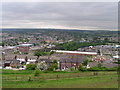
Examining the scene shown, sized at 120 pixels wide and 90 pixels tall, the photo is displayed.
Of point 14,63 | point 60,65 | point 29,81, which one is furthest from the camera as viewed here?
point 14,63

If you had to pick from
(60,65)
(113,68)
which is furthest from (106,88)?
(60,65)

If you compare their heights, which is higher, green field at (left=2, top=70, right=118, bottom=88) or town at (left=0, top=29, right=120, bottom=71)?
town at (left=0, top=29, right=120, bottom=71)

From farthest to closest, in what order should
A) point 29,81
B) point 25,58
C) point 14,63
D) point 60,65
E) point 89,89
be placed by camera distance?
point 25,58 < point 14,63 < point 60,65 < point 29,81 < point 89,89

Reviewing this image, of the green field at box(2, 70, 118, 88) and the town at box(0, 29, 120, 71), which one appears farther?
the town at box(0, 29, 120, 71)

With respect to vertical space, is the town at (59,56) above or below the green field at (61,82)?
above

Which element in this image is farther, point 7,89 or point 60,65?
point 60,65

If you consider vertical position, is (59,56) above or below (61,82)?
above

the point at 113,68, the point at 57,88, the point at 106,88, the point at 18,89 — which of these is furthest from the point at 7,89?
the point at 113,68

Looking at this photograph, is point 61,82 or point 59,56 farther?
point 59,56

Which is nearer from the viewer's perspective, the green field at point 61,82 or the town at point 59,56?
the green field at point 61,82

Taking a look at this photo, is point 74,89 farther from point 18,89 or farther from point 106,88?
point 18,89
